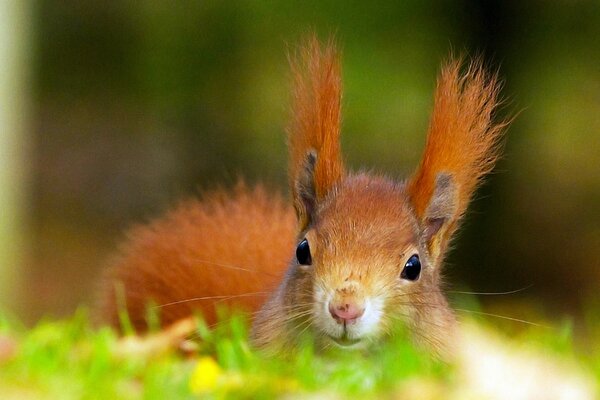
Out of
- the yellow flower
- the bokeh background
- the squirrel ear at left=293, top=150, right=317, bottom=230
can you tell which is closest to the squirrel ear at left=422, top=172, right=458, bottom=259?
the squirrel ear at left=293, top=150, right=317, bottom=230

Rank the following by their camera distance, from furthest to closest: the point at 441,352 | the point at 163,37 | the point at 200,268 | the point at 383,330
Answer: the point at 163,37
the point at 200,268
the point at 441,352
the point at 383,330

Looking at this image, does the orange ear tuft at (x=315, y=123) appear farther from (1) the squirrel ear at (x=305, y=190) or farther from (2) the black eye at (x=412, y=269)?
(2) the black eye at (x=412, y=269)

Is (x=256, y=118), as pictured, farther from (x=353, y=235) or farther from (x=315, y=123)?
(x=353, y=235)

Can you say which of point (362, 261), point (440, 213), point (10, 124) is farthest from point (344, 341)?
point (10, 124)

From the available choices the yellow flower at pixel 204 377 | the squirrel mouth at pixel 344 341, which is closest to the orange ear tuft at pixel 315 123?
the squirrel mouth at pixel 344 341

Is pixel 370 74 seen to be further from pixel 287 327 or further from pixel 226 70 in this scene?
pixel 287 327

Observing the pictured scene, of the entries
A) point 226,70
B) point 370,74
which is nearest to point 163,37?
point 226,70
